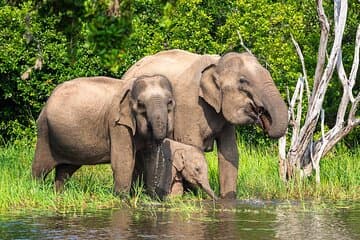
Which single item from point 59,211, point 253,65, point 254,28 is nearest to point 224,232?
point 59,211

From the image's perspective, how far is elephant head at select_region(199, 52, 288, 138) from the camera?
11.5m

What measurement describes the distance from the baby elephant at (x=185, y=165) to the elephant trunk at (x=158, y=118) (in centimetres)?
60

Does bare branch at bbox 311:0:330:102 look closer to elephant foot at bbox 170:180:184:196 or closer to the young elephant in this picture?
the young elephant

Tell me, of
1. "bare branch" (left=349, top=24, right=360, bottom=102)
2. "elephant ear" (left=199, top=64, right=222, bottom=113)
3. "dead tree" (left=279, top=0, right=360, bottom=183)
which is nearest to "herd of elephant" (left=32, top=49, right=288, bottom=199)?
"elephant ear" (left=199, top=64, right=222, bottom=113)

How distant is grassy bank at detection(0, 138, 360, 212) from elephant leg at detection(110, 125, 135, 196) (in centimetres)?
15

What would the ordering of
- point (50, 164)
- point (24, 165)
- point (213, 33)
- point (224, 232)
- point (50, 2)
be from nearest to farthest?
point (50, 2), point (224, 232), point (50, 164), point (24, 165), point (213, 33)

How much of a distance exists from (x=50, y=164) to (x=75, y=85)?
0.97 metres

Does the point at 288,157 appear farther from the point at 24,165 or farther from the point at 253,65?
the point at 24,165

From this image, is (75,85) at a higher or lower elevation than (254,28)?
lower

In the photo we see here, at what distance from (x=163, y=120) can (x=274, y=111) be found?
1209mm

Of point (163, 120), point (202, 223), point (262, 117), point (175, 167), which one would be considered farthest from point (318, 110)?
point (202, 223)

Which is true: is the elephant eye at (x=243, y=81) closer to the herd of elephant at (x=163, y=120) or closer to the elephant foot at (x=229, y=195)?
the herd of elephant at (x=163, y=120)

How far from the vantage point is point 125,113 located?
458 inches

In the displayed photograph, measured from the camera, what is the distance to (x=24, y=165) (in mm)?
13727
